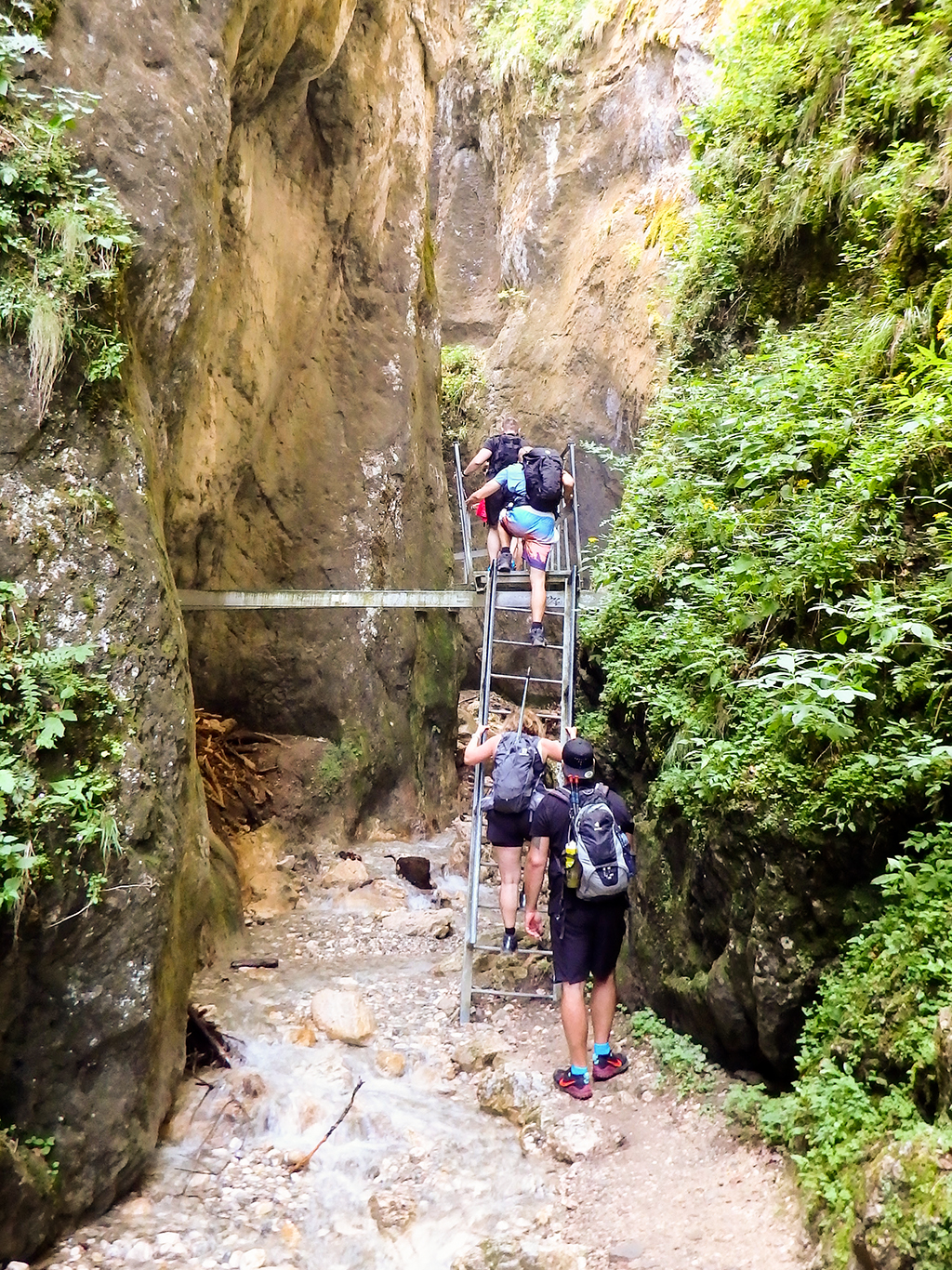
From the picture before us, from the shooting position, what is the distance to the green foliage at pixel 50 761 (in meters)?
3.93

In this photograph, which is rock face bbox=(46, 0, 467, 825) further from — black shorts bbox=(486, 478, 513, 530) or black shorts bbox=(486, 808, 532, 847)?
black shorts bbox=(486, 808, 532, 847)

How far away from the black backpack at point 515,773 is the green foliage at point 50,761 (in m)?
2.34

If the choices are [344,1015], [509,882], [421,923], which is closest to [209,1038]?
[344,1015]

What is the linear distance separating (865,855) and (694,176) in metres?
7.35

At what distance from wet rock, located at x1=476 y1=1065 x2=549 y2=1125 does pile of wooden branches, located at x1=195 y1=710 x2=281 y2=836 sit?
163 inches

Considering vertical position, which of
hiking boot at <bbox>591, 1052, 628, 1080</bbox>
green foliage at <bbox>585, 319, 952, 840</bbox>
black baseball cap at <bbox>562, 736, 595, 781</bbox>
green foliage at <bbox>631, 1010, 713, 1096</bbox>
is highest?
green foliage at <bbox>585, 319, 952, 840</bbox>

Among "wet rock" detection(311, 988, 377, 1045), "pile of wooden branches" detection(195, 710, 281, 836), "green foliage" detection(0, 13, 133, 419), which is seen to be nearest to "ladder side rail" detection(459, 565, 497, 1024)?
"wet rock" detection(311, 988, 377, 1045)

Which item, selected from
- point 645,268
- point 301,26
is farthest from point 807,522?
point 645,268

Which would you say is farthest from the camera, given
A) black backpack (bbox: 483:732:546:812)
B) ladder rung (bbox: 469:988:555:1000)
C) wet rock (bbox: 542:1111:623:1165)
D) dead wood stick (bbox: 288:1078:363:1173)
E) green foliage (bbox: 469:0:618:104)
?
green foliage (bbox: 469:0:618:104)

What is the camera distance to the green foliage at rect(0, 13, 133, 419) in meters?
4.53

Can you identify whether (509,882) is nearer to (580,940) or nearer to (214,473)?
(580,940)

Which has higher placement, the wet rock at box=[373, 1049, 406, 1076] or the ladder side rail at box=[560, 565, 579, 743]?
the ladder side rail at box=[560, 565, 579, 743]

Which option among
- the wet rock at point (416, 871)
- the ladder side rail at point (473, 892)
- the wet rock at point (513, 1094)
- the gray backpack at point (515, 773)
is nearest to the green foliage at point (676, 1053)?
the wet rock at point (513, 1094)

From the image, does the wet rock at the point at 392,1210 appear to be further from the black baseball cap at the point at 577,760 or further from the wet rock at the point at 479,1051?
the black baseball cap at the point at 577,760
